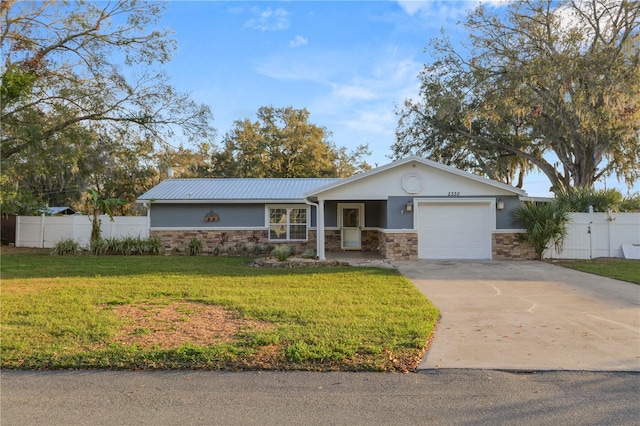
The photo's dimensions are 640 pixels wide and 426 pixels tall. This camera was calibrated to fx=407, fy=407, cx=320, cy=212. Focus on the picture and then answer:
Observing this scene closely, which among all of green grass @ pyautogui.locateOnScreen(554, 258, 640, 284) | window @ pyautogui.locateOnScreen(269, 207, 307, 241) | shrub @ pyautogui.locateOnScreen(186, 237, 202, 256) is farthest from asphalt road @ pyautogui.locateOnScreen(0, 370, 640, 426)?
window @ pyautogui.locateOnScreen(269, 207, 307, 241)

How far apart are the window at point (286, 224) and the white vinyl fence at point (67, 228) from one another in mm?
5425

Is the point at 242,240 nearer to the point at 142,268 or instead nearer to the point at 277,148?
the point at 142,268

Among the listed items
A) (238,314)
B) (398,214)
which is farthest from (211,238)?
(238,314)

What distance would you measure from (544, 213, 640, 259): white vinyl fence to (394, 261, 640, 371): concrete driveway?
12.3 feet

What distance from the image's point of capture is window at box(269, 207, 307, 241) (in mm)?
17781

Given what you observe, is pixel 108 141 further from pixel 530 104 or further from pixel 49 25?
pixel 530 104

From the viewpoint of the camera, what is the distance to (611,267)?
Answer: 38.9ft

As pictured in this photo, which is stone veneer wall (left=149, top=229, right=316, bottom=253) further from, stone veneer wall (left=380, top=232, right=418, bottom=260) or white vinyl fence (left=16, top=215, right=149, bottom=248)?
stone veneer wall (left=380, top=232, right=418, bottom=260)

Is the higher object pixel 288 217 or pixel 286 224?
pixel 288 217

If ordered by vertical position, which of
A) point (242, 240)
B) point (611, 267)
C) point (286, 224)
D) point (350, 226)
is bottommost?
point (611, 267)

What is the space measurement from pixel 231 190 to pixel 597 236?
14.6m

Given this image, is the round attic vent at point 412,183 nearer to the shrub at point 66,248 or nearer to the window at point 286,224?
the window at point 286,224

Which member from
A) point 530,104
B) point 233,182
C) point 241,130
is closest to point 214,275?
point 233,182

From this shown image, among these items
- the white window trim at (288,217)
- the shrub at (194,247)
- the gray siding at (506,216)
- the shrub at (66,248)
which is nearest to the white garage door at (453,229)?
the gray siding at (506,216)
